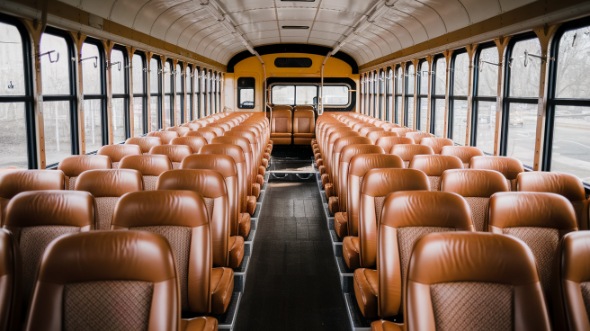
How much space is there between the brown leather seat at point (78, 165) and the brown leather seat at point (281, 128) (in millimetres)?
11847

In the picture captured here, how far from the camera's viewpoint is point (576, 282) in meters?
2.19

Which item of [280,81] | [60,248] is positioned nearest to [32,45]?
[60,248]

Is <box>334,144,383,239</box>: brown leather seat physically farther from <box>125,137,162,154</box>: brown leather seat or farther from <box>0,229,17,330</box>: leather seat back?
Result: <box>0,229,17,330</box>: leather seat back

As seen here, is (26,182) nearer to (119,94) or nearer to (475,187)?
(475,187)

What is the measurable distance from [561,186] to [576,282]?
2.19 meters

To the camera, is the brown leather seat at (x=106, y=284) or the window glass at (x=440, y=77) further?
the window glass at (x=440, y=77)

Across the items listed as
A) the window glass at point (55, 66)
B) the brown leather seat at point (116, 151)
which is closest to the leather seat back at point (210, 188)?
the brown leather seat at point (116, 151)

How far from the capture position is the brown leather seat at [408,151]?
6.12 m

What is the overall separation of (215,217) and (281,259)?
7.65 ft

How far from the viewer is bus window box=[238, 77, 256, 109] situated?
21.4 m

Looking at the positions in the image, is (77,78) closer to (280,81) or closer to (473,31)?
(473,31)

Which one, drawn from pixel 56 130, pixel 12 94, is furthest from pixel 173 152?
pixel 56 130

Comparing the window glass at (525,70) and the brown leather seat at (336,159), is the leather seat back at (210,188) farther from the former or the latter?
the window glass at (525,70)

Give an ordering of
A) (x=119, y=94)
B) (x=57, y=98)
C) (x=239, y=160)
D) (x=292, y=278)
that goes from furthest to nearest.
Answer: (x=119, y=94), (x=57, y=98), (x=239, y=160), (x=292, y=278)
